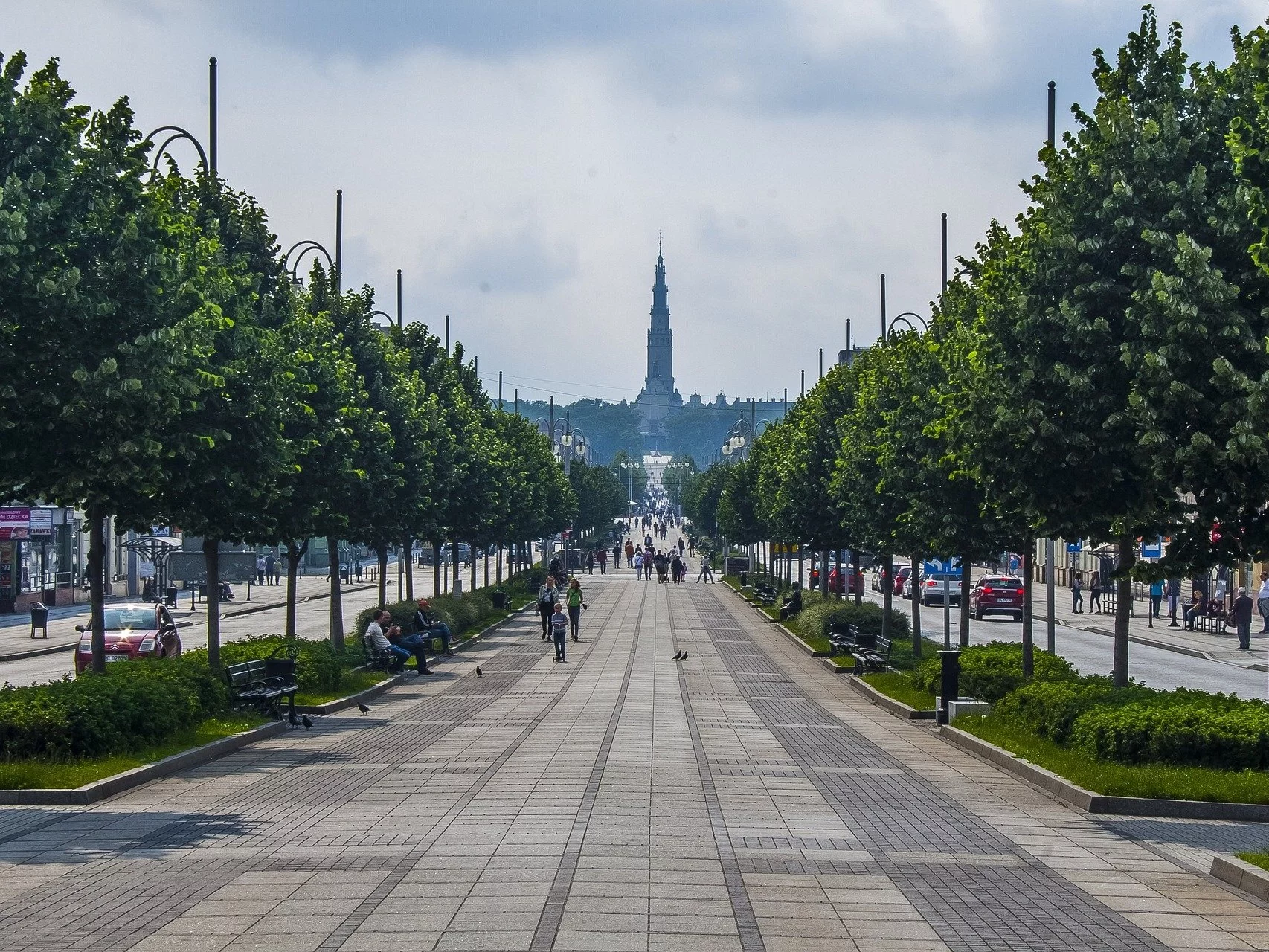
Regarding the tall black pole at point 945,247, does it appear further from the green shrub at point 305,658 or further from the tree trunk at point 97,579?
the tree trunk at point 97,579

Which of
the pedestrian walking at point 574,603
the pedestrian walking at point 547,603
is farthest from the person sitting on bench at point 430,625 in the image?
the pedestrian walking at point 574,603

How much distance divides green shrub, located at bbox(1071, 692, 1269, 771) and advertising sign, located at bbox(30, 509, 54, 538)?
50.0m

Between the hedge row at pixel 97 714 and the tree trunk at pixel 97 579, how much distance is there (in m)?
0.34

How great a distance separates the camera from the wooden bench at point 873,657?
109ft

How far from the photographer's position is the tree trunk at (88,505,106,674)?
818 inches

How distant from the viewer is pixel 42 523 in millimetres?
62188

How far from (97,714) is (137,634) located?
60.4ft

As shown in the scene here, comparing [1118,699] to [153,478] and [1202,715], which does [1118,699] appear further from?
[153,478]

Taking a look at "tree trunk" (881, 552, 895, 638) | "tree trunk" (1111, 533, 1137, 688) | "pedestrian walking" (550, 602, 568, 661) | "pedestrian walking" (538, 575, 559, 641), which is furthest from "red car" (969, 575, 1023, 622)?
"tree trunk" (1111, 533, 1137, 688)

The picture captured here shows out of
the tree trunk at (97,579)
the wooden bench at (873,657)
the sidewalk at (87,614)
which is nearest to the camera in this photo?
the tree trunk at (97,579)

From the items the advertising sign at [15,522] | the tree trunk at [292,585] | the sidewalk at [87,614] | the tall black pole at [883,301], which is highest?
the tall black pole at [883,301]

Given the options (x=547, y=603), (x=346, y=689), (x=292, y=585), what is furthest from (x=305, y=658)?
(x=547, y=603)

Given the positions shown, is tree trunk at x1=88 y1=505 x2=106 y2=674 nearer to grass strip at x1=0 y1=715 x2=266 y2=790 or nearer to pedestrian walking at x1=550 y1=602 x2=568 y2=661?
grass strip at x1=0 y1=715 x2=266 y2=790

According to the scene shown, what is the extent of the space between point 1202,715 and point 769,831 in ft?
18.3
